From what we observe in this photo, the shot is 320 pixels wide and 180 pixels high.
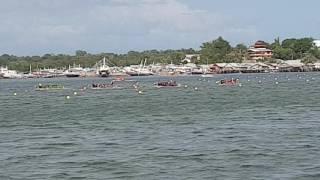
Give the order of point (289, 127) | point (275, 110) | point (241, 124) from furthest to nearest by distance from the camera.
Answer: point (275, 110) → point (241, 124) → point (289, 127)

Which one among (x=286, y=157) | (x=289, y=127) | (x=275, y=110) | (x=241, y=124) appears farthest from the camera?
(x=275, y=110)

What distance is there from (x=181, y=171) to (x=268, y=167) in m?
3.51

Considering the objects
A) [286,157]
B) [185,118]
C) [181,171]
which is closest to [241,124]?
[185,118]

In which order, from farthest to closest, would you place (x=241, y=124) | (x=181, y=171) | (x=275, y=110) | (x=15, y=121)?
(x=275, y=110) < (x=15, y=121) < (x=241, y=124) < (x=181, y=171)

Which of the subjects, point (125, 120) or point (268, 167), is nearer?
point (268, 167)

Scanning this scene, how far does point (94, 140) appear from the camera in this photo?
41.2 m

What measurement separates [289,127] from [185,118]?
39.5 feet

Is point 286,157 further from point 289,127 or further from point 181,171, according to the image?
point 289,127

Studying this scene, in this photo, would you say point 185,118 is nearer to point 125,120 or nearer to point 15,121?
point 125,120

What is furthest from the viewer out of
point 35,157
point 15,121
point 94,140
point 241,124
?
point 15,121

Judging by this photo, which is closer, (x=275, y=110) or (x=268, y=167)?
(x=268, y=167)

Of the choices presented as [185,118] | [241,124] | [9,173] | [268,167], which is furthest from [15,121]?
[268,167]

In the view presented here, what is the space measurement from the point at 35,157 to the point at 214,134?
11.7 metres

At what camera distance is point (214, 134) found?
42.8m
